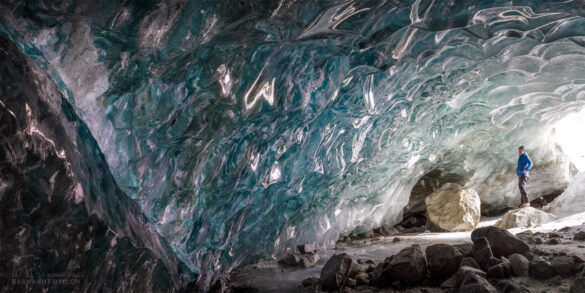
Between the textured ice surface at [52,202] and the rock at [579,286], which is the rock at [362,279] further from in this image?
the textured ice surface at [52,202]

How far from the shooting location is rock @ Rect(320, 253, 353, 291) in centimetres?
282

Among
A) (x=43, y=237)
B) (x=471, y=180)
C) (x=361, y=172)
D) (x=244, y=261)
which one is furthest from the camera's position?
(x=471, y=180)

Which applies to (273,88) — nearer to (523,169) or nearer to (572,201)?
(523,169)

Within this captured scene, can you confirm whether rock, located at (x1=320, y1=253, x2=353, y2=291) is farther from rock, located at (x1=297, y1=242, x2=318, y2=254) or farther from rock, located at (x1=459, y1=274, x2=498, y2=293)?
rock, located at (x1=297, y1=242, x2=318, y2=254)

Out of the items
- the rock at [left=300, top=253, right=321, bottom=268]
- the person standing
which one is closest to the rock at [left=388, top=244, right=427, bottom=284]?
the rock at [left=300, top=253, right=321, bottom=268]

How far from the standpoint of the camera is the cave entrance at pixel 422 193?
8.38m

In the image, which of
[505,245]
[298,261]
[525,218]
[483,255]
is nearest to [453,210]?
[525,218]

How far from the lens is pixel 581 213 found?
6.45m

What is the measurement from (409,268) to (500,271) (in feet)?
1.92

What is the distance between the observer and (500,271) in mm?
2475

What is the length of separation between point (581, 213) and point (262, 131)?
6291 millimetres

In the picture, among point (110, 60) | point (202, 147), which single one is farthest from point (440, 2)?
point (110, 60)

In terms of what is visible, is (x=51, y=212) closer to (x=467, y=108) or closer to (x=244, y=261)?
(x=244, y=261)

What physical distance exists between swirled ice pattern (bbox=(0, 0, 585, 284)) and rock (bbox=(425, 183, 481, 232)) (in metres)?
1.72
